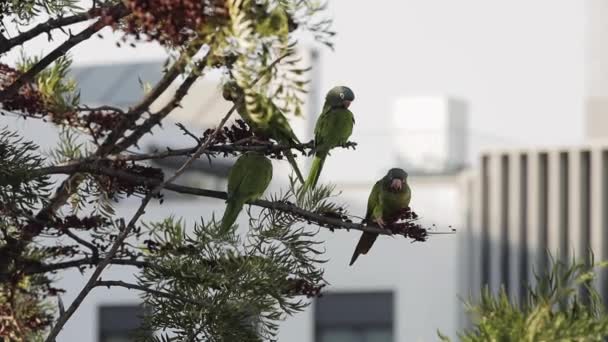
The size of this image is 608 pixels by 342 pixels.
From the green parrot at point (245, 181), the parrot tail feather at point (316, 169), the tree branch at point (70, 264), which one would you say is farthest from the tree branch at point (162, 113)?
the parrot tail feather at point (316, 169)

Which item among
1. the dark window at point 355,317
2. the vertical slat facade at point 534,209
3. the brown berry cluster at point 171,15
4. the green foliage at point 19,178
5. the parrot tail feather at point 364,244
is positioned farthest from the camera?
the dark window at point 355,317

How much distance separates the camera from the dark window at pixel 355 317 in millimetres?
23188

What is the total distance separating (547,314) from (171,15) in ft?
3.28

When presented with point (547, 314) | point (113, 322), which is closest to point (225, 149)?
point (547, 314)

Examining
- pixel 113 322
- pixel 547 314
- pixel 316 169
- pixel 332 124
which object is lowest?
pixel 113 322

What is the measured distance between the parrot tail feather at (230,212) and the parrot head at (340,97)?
538 millimetres

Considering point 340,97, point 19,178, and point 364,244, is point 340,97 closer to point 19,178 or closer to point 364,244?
point 364,244

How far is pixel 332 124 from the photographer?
14.0ft

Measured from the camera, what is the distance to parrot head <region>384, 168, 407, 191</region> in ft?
13.6

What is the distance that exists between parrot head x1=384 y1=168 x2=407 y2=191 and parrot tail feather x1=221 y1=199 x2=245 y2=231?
41 cm

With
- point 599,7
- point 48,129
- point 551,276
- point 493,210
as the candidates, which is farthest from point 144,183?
point 599,7

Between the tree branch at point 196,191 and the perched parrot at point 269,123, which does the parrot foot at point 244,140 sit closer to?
the perched parrot at point 269,123

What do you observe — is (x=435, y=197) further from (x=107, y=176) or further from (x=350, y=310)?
(x=107, y=176)

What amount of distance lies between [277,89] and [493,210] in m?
20.2
